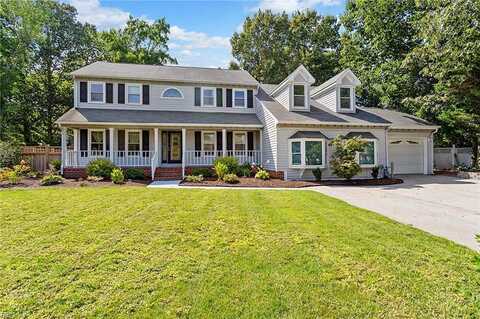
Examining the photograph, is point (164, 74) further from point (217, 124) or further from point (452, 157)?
point (452, 157)

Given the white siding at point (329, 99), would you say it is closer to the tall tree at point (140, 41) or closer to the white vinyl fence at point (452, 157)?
the white vinyl fence at point (452, 157)

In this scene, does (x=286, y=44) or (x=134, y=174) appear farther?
(x=286, y=44)

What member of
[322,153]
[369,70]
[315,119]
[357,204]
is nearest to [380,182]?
[322,153]

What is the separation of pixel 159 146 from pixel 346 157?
10.6 metres

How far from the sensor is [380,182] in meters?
14.8

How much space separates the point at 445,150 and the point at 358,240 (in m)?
21.5

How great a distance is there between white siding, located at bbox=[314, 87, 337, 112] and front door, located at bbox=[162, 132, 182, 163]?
9452mm

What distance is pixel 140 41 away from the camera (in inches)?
1275

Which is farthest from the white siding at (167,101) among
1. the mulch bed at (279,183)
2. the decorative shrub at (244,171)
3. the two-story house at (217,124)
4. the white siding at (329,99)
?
the white siding at (329,99)

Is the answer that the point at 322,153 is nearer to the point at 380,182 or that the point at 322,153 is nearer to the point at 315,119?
the point at 315,119

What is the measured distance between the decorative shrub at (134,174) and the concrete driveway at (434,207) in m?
9.38

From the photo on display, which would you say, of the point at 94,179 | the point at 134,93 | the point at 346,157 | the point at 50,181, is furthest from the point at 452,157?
the point at 50,181

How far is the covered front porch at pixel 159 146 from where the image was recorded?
1611cm

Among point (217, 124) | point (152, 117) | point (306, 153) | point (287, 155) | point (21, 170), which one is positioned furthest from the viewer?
point (152, 117)
